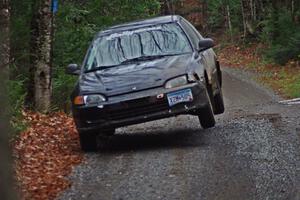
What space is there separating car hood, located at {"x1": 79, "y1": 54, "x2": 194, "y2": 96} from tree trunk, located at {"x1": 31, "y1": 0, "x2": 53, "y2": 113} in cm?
353

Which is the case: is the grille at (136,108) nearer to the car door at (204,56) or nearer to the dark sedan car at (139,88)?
the dark sedan car at (139,88)

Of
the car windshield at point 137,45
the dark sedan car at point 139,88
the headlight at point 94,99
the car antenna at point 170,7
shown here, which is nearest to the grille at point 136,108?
the dark sedan car at point 139,88

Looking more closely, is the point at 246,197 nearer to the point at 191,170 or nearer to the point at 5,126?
the point at 191,170

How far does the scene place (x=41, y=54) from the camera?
1248 centimetres

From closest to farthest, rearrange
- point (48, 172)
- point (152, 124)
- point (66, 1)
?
point (48, 172) < point (152, 124) < point (66, 1)

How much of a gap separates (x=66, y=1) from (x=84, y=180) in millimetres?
11795

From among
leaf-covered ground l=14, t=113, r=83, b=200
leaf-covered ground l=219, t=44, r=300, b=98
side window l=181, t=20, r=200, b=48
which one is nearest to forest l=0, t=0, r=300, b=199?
leaf-covered ground l=219, t=44, r=300, b=98

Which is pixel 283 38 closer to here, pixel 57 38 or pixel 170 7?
pixel 57 38

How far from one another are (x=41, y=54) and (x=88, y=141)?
4271 mm

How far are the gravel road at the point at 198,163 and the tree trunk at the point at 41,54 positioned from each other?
257cm

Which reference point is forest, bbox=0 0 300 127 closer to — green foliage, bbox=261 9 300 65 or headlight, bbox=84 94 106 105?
green foliage, bbox=261 9 300 65

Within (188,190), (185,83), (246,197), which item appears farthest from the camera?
(185,83)

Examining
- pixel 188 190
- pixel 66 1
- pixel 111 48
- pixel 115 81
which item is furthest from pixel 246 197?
pixel 66 1

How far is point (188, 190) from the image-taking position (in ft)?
19.9
